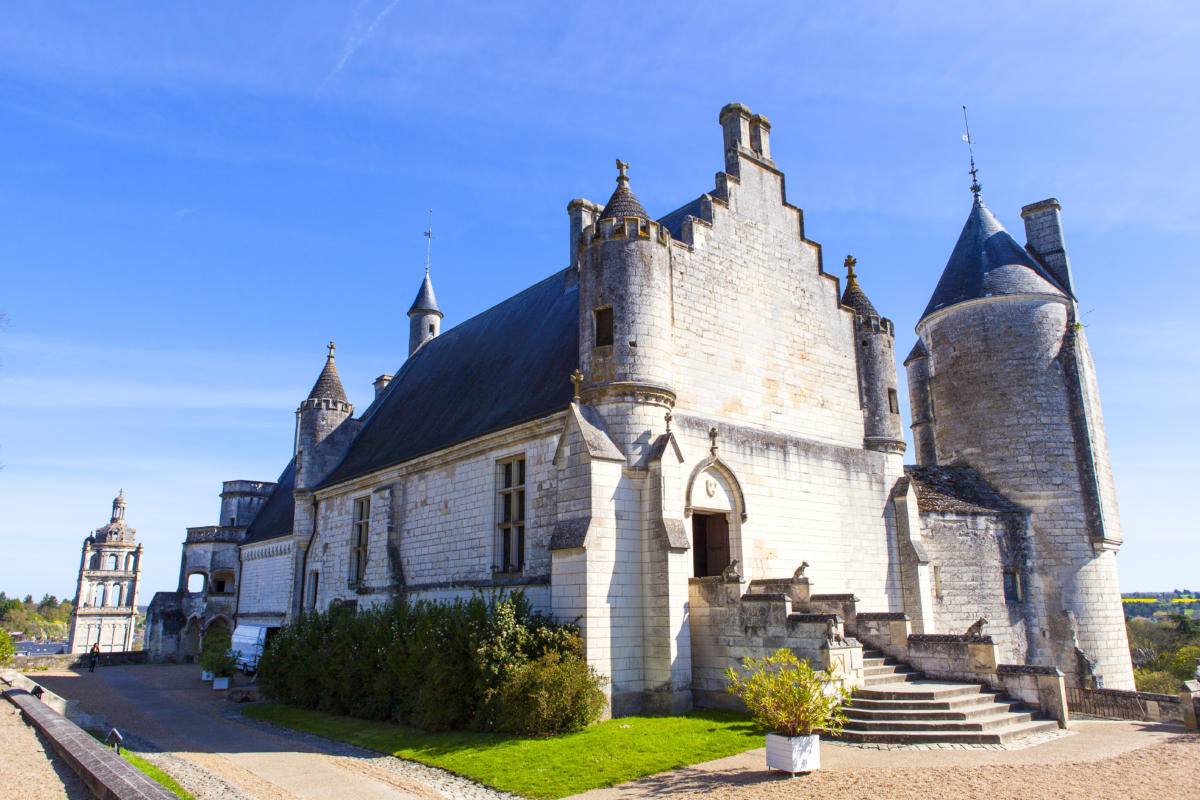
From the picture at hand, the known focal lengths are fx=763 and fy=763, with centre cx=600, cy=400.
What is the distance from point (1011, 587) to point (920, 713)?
9.88m

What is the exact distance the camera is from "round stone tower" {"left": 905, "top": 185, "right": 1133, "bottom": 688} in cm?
1984

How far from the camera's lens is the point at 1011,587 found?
19.7m

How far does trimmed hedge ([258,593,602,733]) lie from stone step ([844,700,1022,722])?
415cm

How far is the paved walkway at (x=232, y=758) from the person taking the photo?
10.0 metres

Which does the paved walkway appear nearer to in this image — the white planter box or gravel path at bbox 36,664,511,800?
gravel path at bbox 36,664,511,800

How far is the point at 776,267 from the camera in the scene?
59.2 ft

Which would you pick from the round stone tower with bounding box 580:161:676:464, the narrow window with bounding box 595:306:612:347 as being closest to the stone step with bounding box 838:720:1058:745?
the round stone tower with bounding box 580:161:676:464

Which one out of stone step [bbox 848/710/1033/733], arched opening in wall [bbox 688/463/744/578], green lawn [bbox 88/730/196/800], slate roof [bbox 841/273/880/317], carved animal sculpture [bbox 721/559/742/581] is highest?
slate roof [bbox 841/273/880/317]

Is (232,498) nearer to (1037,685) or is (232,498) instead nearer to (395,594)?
(395,594)

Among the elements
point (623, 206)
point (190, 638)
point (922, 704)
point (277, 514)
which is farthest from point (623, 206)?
point (190, 638)

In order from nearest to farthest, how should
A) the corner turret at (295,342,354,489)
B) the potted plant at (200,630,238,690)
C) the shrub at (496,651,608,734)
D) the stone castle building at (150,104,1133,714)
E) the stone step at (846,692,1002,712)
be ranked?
the stone step at (846,692,1002,712), the shrub at (496,651,608,734), the stone castle building at (150,104,1133,714), the potted plant at (200,630,238,690), the corner turret at (295,342,354,489)

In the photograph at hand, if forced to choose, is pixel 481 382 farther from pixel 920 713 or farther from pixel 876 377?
pixel 920 713

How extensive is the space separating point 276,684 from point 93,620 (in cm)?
3489

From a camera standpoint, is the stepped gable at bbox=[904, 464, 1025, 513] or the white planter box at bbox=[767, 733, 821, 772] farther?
the stepped gable at bbox=[904, 464, 1025, 513]
